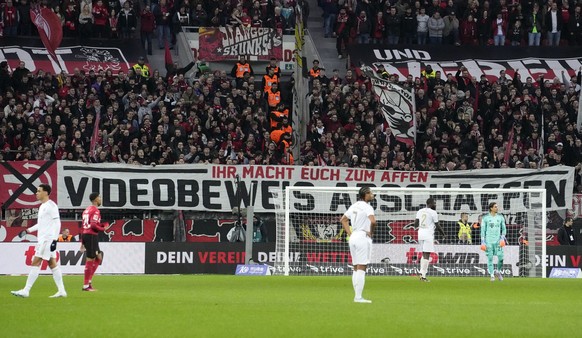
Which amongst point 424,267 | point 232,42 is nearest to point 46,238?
point 424,267

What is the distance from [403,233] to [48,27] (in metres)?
13.9

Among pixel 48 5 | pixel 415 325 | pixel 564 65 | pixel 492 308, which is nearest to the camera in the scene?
pixel 415 325

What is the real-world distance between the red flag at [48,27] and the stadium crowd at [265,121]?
3.46 feet

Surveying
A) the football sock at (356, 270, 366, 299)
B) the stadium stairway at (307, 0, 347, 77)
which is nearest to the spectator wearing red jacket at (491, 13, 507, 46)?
the stadium stairway at (307, 0, 347, 77)

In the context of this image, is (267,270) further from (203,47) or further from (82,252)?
(203,47)

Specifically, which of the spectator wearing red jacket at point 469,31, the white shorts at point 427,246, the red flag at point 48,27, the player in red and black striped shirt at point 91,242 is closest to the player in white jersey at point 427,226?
the white shorts at point 427,246

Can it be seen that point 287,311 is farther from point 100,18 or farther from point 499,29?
point 499,29

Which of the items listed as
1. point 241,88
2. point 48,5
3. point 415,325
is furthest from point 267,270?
point 415,325

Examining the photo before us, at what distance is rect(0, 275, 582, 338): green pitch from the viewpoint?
585 inches

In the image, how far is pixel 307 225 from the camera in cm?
3631

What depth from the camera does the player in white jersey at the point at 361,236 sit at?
66.0 ft

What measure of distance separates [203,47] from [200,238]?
35.5ft

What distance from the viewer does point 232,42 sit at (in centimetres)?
4438

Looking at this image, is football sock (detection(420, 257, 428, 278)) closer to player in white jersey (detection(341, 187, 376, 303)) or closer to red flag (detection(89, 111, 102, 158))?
player in white jersey (detection(341, 187, 376, 303))
